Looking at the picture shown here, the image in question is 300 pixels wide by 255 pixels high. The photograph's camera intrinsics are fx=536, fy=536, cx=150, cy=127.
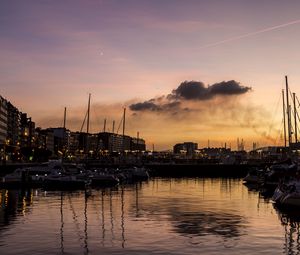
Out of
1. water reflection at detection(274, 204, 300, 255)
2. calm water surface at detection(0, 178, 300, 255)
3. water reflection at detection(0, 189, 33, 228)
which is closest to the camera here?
calm water surface at detection(0, 178, 300, 255)

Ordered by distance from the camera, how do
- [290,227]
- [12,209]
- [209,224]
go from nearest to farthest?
[290,227], [209,224], [12,209]

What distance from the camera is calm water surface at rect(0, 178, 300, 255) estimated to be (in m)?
31.2

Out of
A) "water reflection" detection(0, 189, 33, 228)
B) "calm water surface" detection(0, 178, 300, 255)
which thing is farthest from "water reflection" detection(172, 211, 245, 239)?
"water reflection" detection(0, 189, 33, 228)

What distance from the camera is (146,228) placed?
39.3 meters

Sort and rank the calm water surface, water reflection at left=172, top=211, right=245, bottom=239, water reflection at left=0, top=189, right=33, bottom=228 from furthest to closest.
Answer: water reflection at left=0, top=189, right=33, bottom=228, water reflection at left=172, top=211, right=245, bottom=239, the calm water surface

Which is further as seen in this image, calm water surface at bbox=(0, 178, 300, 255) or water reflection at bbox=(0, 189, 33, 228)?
water reflection at bbox=(0, 189, 33, 228)

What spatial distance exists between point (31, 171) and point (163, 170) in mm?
72886

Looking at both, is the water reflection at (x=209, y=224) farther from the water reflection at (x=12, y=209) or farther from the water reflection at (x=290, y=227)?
the water reflection at (x=12, y=209)

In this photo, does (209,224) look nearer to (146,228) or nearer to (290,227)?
(146,228)

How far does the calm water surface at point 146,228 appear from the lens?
3122 cm

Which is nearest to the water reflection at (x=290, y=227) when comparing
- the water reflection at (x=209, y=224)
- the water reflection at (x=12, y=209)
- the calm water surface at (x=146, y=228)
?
the calm water surface at (x=146, y=228)

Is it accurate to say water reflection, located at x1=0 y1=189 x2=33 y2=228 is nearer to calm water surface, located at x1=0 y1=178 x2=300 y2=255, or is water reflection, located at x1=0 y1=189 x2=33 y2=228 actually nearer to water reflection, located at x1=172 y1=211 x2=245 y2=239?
calm water surface, located at x1=0 y1=178 x2=300 y2=255

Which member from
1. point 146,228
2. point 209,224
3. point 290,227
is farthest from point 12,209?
point 290,227

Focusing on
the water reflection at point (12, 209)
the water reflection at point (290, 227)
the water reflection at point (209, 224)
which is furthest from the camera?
the water reflection at point (12, 209)
